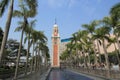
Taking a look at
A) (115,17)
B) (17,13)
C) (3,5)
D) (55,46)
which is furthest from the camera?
(55,46)

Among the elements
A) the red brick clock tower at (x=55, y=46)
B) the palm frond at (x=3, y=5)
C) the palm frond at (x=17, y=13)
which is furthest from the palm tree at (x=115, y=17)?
the red brick clock tower at (x=55, y=46)

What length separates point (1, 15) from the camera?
792 inches

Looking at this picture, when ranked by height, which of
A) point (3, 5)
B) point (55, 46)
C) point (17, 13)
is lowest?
point (3, 5)

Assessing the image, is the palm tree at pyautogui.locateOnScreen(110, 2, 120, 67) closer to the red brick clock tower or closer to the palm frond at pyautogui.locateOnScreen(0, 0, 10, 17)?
the palm frond at pyautogui.locateOnScreen(0, 0, 10, 17)

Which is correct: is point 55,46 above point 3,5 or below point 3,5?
above

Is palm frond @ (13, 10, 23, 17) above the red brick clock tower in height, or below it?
below

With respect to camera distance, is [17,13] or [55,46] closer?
[17,13]

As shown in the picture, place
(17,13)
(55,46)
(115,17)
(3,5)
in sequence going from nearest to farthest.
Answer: (3,5) → (17,13) → (115,17) → (55,46)

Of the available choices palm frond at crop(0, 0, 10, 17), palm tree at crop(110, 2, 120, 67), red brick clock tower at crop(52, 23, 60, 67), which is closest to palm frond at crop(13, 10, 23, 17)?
palm frond at crop(0, 0, 10, 17)

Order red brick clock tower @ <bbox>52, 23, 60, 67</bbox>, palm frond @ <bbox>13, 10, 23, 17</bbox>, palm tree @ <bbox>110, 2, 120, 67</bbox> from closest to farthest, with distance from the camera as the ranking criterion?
palm tree @ <bbox>110, 2, 120, 67</bbox>
palm frond @ <bbox>13, 10, 23, 17</bbox>
red brick clock tower @ <bbox>52, 23, 60, 67</bbox>

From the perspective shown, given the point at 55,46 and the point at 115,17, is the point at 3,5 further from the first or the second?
the point at 55,46

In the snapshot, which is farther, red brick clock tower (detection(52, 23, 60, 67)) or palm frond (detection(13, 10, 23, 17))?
red brick clock tower (detection(52, 23, 60, 67))

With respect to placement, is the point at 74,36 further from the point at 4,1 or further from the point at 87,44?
the point at 4,1

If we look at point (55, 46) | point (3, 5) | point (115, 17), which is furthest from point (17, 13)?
point (55, 46)
